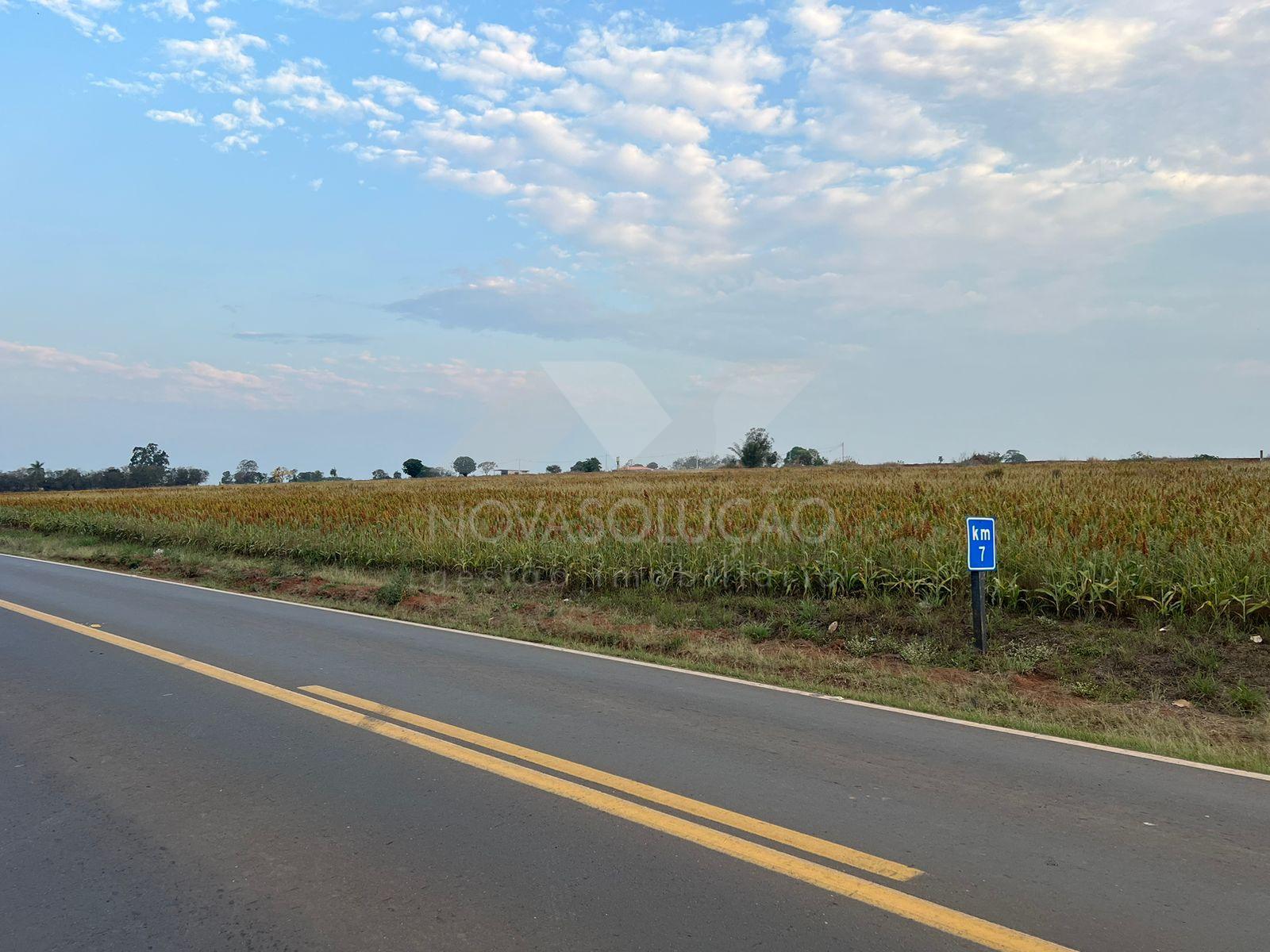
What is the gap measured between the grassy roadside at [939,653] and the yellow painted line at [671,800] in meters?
3.17

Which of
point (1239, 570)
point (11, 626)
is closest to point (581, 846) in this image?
point (1239, 570)

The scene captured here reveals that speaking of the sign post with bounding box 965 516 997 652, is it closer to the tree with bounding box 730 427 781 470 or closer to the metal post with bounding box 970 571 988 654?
the metal post with bounding box 970 571 988 654

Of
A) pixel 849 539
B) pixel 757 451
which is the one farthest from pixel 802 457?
pixel 849 539

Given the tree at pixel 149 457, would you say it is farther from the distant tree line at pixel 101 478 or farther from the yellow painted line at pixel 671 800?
the yellow painted line at pixel 671 800

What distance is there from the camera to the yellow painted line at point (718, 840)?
3.35 meters

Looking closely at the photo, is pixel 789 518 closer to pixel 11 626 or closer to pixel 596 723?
pixel 596 723

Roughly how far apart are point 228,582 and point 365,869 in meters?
14.7

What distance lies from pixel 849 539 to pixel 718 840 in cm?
897

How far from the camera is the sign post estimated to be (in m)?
8.81

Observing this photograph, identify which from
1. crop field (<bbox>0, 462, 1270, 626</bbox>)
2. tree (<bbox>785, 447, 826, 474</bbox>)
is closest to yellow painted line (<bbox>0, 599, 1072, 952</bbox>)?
crop field (<bbox>0, 462, 1270, 626</bbox>)

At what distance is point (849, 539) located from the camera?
12.6m

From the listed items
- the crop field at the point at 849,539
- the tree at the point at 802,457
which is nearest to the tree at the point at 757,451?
the tree at the point at 802,457

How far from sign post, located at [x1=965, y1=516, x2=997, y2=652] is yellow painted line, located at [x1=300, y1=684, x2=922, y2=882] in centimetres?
521

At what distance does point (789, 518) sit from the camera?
15.8 meters
